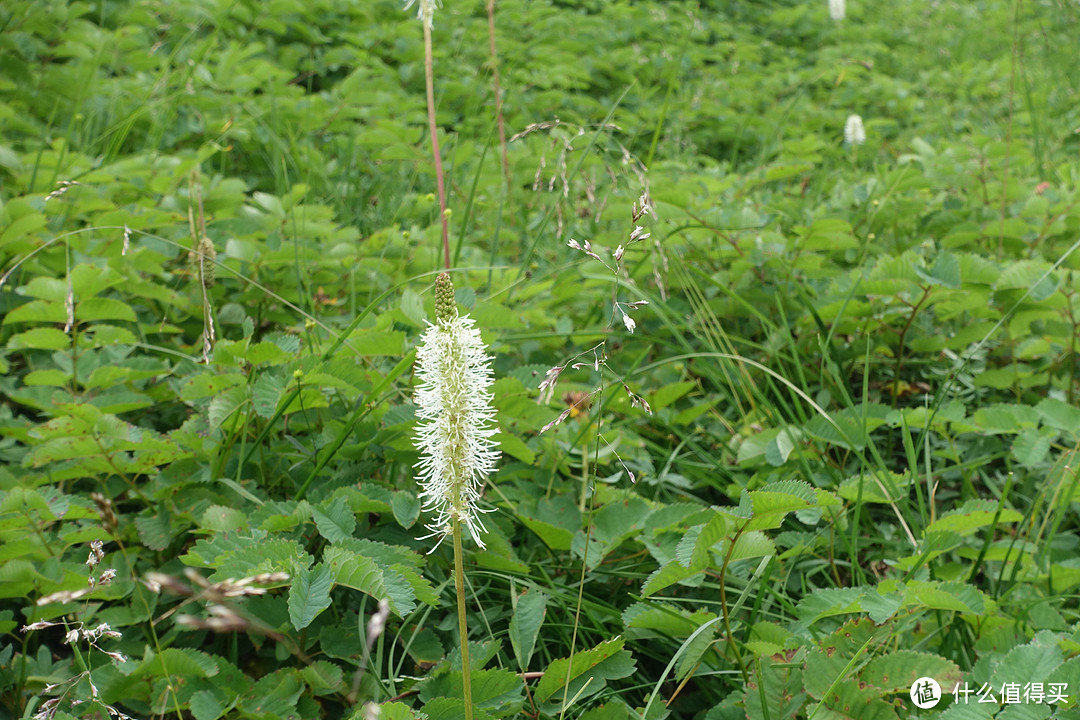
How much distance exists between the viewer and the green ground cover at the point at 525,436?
1319 mm

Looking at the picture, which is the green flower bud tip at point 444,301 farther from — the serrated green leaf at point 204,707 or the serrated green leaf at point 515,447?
the serrated green leaf at point 204,707

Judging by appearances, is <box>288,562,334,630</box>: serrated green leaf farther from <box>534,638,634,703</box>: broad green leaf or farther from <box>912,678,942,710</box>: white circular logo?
<box>912,678,942,710</box>: white circular logo

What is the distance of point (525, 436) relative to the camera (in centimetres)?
200

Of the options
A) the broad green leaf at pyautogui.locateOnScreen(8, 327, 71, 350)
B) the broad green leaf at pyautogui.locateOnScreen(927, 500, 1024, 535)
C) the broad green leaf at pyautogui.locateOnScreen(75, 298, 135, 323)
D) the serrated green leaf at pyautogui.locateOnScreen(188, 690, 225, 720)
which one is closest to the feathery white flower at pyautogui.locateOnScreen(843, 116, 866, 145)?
the broad green leaf at pyautogui.locateOnScreen(927, 500, 1024, 535)

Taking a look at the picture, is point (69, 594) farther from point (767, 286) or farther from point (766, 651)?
point (767, 286)

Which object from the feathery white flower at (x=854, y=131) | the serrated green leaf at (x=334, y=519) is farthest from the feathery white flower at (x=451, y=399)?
the feathery white flower at (x=854, y=131)

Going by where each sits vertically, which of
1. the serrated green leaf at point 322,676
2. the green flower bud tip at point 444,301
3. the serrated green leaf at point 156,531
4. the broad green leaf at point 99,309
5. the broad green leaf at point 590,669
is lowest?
the serrated green leaf at point 322,676

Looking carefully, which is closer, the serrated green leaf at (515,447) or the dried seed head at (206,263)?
the serrated green leaf at (515,447)

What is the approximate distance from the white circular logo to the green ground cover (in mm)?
16

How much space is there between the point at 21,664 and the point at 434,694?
0.80 metres

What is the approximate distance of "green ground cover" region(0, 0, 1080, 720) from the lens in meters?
1.32

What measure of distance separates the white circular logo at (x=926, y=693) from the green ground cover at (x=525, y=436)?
0.02 metres

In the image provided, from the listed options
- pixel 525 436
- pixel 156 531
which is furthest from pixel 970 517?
pixel 156 531

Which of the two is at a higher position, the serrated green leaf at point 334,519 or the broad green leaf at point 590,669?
the serrated green leaf at point 334,519
